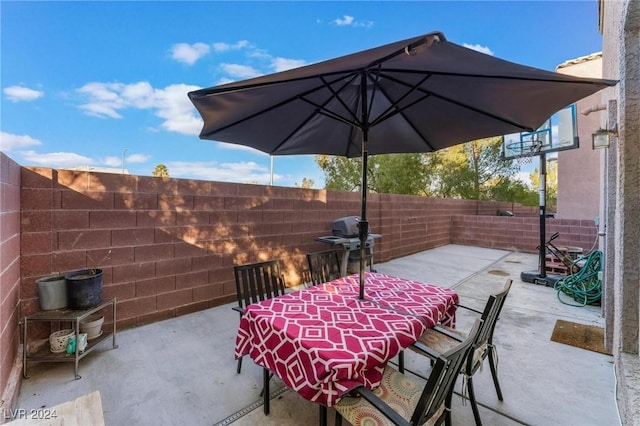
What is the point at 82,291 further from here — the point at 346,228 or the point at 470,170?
the point at 470,170

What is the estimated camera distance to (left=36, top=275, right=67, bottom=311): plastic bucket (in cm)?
226

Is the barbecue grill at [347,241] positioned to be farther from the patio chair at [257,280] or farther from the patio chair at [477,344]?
the patio chair at [477,344]

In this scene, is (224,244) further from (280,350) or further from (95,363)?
(280,350)

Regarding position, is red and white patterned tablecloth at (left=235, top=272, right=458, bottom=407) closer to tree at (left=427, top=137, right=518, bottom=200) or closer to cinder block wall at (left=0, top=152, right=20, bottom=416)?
cinder block wall at (left=0, top=152, right=20, bottom=416)

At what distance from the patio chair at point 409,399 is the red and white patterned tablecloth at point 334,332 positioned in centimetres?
12

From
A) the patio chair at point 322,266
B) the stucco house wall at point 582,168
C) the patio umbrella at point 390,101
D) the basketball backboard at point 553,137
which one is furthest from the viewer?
the stucco house wall at point 582,168

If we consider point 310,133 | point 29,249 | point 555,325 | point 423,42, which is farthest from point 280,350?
point 555,325

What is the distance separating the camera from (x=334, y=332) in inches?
58.6

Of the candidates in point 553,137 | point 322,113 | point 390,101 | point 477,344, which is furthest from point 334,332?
point 553,137

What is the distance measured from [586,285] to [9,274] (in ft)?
21.2

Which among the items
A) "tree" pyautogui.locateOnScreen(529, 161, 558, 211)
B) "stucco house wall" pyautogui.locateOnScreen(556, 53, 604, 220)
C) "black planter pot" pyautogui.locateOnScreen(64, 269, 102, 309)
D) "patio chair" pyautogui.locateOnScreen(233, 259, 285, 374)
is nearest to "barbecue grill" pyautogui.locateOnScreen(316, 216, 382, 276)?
"patio chair" pyautogui.locateOnScreen(233, 259, 285, 374)

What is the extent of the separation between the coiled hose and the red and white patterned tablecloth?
3.13m

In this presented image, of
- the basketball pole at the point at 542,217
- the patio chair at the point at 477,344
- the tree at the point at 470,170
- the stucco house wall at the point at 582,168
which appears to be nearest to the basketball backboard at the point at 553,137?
the basketball pole at the point at 542,217

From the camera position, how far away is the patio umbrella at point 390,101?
4.75 ft
